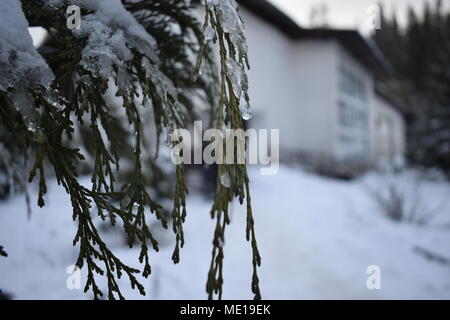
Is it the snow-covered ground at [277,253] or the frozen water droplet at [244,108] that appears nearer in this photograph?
the frozen water droplet at [244,108]

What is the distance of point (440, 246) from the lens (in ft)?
17.1

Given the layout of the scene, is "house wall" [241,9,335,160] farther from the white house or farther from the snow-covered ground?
the snow-covered ground

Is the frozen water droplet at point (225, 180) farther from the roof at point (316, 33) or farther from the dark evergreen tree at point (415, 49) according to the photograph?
the dark evergreen tree at point (415, 49)

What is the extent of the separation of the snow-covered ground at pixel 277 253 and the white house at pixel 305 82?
223 inches

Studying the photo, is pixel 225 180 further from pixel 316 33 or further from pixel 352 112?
pixel 352 112

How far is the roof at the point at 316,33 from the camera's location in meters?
10.6

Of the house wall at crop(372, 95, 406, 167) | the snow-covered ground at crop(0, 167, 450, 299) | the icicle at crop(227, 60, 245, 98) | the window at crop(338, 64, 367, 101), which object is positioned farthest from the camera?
the house wall at crop(372, 95, 406, 167)

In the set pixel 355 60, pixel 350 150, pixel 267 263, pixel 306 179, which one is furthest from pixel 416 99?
pixel 267 263

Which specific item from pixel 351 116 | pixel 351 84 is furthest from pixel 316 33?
pixel 351 116

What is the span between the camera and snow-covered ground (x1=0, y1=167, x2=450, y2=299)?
3561 mm

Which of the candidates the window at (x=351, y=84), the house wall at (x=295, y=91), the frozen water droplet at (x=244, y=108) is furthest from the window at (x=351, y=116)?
the frozen water droplet at (x=244, y=108)

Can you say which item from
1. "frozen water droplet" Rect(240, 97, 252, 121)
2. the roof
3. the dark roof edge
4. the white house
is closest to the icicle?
"frozen water droplet" Rect(240, 97, 252, 121)

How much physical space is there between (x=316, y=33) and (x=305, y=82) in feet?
6.58
